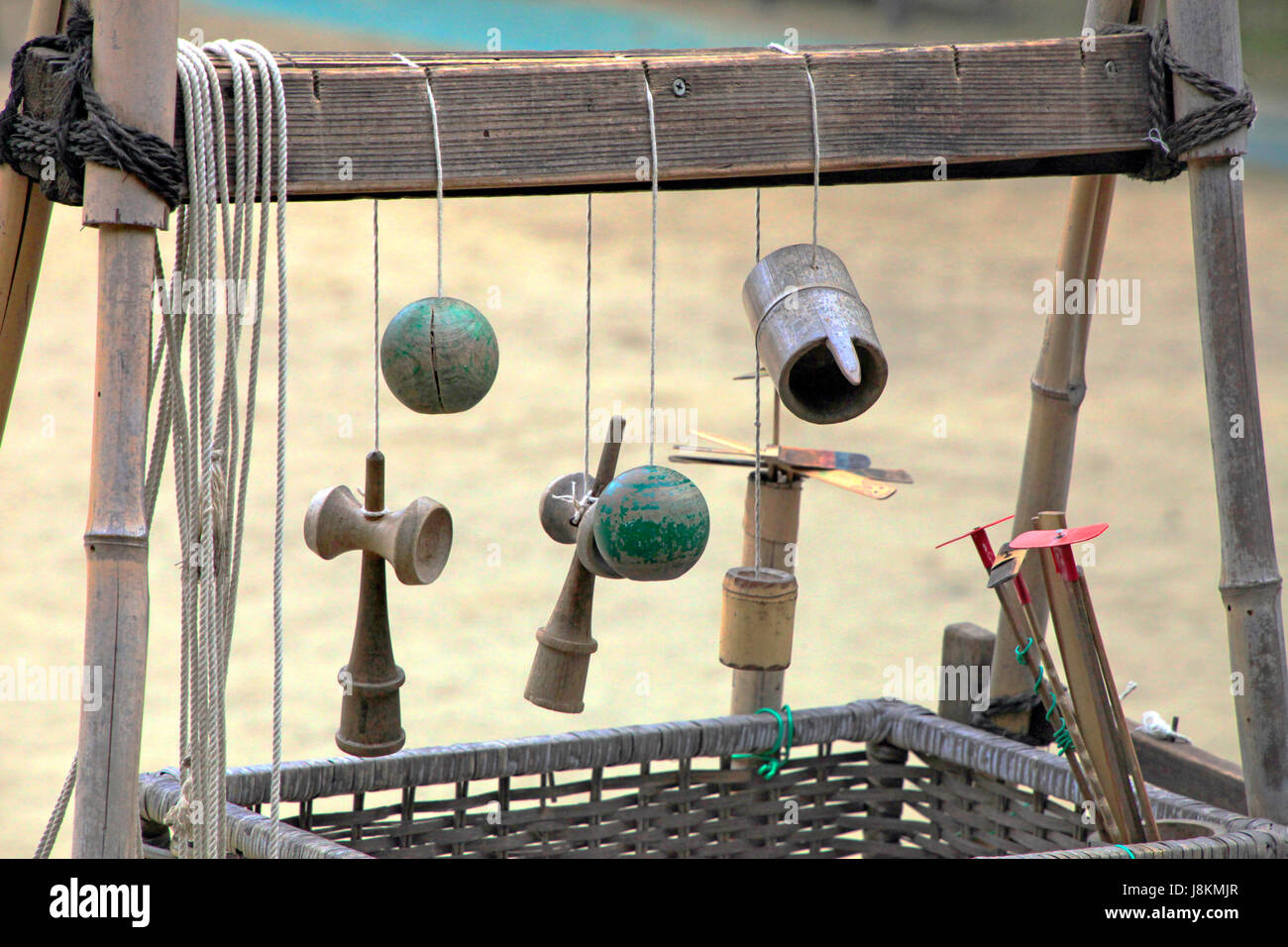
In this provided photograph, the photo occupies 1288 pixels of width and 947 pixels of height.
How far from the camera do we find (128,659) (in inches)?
43.9

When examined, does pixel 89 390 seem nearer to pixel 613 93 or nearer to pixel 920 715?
pixel 920 715

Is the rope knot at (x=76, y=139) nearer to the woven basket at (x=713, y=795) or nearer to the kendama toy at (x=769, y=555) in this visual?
the woven basket at (x=713, y=795)

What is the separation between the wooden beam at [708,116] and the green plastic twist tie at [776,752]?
2.69 feet

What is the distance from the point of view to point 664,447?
562 centimetres

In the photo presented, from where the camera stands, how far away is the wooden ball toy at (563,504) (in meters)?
1.58

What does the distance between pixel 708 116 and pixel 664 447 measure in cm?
424

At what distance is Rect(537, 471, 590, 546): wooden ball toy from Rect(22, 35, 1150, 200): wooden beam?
1.16 ft

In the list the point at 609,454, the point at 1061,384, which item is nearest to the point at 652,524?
the point at 609,454

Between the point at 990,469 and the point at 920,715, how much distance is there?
9.77 ft

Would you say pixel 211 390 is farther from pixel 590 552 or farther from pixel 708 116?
pixel 708 116
